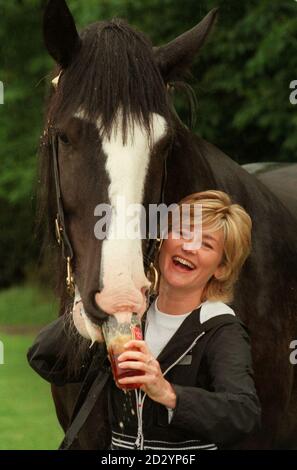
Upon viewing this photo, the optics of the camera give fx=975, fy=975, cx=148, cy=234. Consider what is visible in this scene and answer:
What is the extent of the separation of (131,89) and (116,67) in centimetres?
9

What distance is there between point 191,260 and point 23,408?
278 inches

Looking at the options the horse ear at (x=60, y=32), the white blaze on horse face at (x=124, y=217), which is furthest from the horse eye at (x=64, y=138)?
the horse ear at (x=60, y=32)

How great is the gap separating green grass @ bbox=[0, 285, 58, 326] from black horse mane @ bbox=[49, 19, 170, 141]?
397 inches

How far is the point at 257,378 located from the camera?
374 cm

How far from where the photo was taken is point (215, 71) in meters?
8.61

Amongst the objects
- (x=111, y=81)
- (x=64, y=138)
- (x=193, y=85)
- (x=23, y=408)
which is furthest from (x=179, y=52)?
(x=23, y=408)

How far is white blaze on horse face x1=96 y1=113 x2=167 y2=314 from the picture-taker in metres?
2.66

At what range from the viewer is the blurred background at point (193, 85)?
823 centimetres

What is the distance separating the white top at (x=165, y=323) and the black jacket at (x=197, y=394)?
0.03 m

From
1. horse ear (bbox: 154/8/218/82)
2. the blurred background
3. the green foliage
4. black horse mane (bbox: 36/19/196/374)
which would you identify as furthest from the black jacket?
the green foliage

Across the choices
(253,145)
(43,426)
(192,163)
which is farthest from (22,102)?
(192,163)

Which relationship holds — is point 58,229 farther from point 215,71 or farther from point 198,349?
point 215,71

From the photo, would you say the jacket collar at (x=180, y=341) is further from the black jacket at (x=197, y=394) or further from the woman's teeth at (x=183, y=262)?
the woman's teeth at (x=183, y=262)
